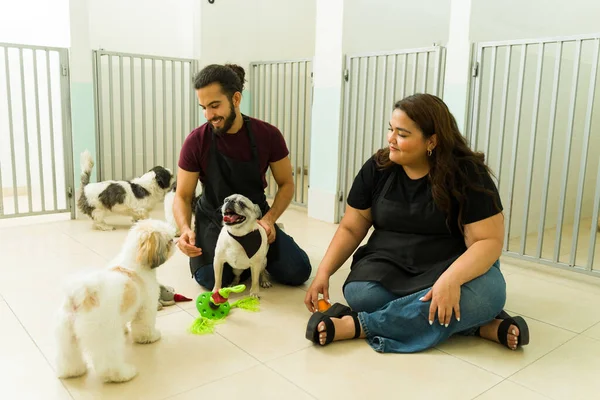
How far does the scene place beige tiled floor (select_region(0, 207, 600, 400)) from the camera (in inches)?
72.2

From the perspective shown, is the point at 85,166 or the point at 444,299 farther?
the point at 85,166

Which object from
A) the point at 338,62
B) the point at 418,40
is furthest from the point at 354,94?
the point at 418,40

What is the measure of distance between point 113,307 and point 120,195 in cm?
269

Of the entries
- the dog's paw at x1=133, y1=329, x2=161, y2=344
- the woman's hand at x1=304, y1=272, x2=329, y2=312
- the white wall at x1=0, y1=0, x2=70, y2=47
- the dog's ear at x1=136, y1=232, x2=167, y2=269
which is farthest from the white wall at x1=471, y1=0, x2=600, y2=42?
the white wall at x1=0, y1=0, x2=70, y2=47

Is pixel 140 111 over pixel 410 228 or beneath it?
over

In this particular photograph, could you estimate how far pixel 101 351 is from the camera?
69.1 inches

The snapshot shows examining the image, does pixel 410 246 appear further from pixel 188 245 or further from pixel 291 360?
pixel 188 245

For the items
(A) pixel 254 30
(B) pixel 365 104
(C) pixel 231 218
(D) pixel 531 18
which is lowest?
(C) pixel 231 218

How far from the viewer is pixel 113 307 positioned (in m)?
1.74

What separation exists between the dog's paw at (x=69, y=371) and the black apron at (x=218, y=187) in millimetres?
1039

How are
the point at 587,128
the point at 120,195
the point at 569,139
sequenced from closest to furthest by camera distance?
the point at 587,128, the point at 569,139, the point at 120,195

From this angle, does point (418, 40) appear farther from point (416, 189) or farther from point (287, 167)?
point (416, 189)

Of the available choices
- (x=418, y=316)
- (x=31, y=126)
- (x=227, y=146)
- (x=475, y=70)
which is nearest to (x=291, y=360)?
(x=418, y=316)

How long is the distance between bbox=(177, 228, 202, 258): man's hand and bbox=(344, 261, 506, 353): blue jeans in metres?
0.79
